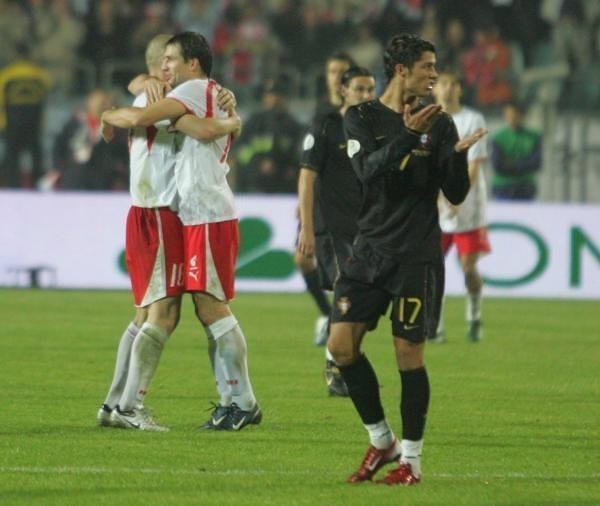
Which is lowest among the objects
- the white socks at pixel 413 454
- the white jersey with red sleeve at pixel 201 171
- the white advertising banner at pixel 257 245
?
the white advertising banner at pixel 257 245

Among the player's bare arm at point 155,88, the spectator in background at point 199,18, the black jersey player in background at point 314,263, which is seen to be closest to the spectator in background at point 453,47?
the spectator in background at point 199,18

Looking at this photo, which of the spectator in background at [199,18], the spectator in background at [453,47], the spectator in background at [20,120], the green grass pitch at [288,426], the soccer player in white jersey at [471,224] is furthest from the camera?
the spectator in background at [199,18]

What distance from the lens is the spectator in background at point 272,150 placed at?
2053 centimetres

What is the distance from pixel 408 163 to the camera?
690 centimetres

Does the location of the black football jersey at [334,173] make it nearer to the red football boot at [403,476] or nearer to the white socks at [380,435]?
the white socks at [380,435]

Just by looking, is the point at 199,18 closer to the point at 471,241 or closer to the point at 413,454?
the point at 471,241

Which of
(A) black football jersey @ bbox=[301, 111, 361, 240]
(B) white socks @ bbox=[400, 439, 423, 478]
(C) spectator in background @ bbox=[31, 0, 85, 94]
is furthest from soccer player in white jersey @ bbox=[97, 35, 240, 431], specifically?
(C) spectator in background @ bbox=[31, 0, 85, 94]

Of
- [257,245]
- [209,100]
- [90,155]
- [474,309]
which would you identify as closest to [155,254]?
[209,100]

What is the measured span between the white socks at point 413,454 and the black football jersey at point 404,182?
77 cm

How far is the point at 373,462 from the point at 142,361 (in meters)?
1.90

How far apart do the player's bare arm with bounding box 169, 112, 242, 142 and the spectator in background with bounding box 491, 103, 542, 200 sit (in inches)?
501

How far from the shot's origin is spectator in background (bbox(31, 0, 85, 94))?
77.1 ft

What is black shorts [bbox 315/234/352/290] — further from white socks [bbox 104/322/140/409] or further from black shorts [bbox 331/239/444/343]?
black shorts [bbox 331/239/444/343]

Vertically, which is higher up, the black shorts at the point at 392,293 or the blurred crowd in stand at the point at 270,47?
the blurred crowd in stand at the point at 270,47
